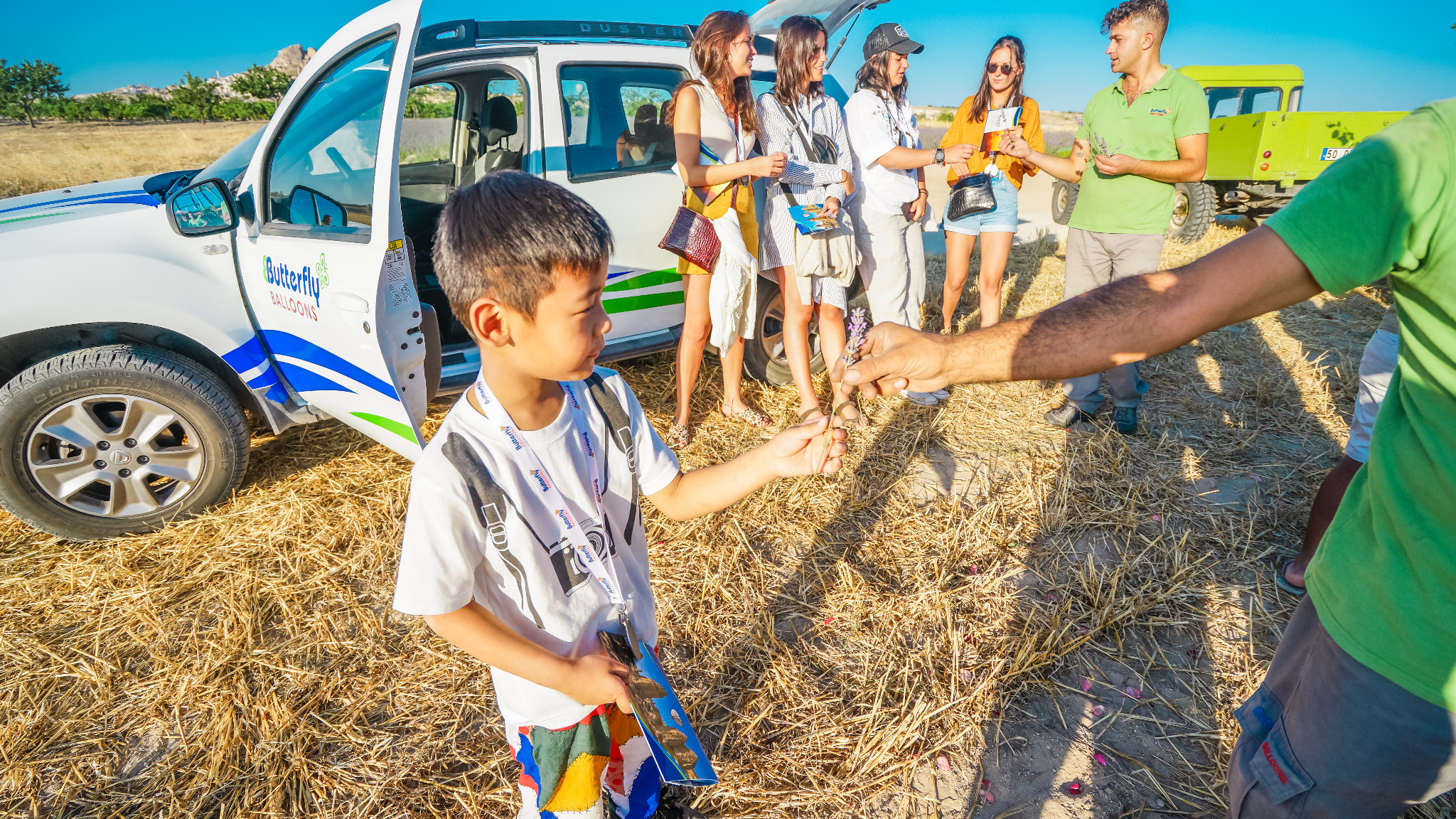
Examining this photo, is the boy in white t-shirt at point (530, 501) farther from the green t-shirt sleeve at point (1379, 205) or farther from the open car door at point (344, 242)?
the open car door at point (344, 242)

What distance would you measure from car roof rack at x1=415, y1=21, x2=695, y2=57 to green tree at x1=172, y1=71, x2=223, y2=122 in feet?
142

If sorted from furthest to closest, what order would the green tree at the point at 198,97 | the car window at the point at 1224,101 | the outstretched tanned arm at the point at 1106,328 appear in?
the green tree at the point at 198,97 < the car window at the point at 1224,101 < the outstretched tanned arm at the point at 1106,328

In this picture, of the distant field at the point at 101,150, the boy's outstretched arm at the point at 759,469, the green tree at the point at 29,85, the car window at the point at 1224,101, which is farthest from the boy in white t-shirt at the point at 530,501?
the green tree at the point at 29,85

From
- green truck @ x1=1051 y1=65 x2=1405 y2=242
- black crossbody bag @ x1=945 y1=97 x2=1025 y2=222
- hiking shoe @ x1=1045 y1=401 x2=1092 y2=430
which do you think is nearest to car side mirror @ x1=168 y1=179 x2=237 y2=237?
black crossbody bag @ x1=945 y1=97 x2=1025 y2=222

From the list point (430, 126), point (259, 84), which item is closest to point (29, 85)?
point (259, 84)

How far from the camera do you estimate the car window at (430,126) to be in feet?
13.8

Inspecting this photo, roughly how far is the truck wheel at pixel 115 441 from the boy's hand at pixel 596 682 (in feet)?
9.31

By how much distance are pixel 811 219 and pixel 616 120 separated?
1.39 metres

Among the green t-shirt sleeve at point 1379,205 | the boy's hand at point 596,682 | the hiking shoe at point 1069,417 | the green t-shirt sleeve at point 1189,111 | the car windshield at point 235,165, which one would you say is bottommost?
the hiking shoe at point 1069,417

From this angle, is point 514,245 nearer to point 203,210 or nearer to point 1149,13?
point 203,210

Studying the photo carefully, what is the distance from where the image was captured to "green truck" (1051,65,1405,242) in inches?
337

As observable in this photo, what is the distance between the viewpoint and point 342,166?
3.15 metres

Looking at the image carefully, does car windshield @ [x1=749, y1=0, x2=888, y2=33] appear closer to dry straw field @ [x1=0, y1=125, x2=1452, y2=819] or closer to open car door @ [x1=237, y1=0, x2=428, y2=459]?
open car door @ [x1=237, y1=0, x2=428, y2=459]

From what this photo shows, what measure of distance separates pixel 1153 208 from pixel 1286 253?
315 cm
